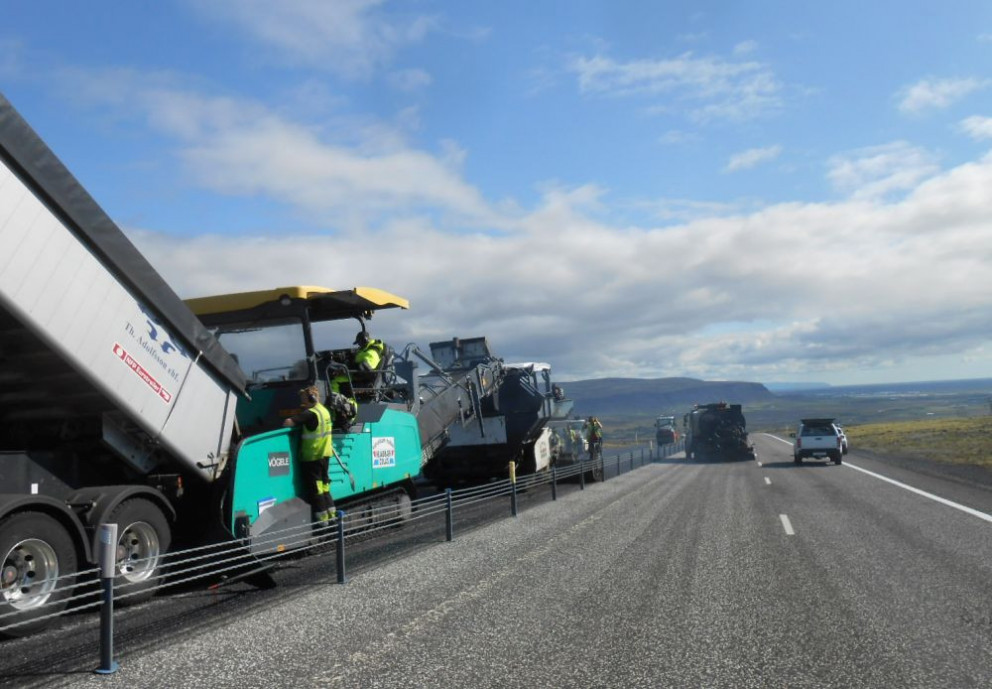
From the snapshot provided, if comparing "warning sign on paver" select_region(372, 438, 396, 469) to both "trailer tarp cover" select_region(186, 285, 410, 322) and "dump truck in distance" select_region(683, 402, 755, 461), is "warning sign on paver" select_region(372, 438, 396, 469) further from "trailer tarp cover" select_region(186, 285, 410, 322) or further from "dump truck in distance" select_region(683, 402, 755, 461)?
"dump truck in distance" select_region(683, 402, 755, 461)

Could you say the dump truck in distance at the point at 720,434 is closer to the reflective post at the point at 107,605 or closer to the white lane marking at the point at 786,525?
the white lane marking at the point at 786,525

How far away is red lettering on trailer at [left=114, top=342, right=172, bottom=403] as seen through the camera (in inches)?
264

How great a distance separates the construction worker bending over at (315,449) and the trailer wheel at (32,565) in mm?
2737

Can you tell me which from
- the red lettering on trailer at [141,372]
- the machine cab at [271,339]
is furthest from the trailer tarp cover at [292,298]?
the red lettering on trailer at [141,372]

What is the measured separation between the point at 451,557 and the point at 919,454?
3268 cm

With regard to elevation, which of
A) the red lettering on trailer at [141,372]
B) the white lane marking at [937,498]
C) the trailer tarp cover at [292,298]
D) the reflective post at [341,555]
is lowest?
the white lane marking at [937,498]

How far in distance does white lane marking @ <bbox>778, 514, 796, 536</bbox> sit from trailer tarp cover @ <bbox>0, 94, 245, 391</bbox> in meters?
8.50

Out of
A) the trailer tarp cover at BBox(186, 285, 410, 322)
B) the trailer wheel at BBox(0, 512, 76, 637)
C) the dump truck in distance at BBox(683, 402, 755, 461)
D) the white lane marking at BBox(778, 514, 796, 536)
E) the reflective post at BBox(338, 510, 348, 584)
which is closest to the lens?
the trailer wheel at BBox(0, 512, 76, 637)

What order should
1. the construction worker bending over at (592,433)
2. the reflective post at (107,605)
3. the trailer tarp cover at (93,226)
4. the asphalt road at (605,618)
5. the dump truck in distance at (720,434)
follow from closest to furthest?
the asphalt road at (605,618) < the reflective post at (107,605) < the trailer tarp cover at (93,226) < the construction worker bending over at (592,433) < the dump truck in distance at (720,434)

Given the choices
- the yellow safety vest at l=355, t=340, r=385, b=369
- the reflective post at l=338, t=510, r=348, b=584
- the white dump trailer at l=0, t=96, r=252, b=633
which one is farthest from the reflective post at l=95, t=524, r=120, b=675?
the yellow safety vest at l=355, t=340, r=385, b=369

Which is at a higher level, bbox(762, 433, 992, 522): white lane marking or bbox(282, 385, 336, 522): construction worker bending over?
bbox(282, 385, 336, 522): construction worker bending over

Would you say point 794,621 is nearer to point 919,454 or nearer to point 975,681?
point 975,681

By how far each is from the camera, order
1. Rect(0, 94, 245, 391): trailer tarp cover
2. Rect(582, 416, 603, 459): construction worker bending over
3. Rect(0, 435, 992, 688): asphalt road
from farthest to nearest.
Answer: Rect(582, 416, 603, 459): construction worker bending over → Rect(0, 94, 245, 391): trailer tarp cover → Rect(0, 435, 992, 688): asphalt road

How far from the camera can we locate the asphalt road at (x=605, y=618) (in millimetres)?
5141
